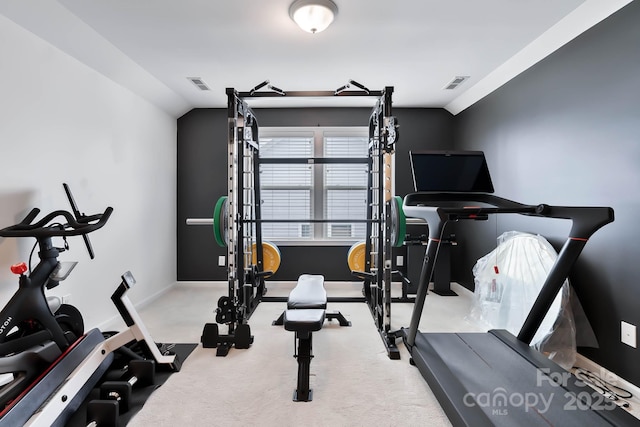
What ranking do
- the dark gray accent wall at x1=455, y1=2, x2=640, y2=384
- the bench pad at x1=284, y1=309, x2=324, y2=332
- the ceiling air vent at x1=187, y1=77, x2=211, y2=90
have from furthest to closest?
1. the ceiling air vent at x1=187, y1=77, x2=211, y2=90
2. the dark gray accent wall at x1=455, y1=2, x2=640, y2=384
3. the bench pad at x1=284, y1=309, x2=324, y2=332

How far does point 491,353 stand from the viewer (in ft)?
6.73

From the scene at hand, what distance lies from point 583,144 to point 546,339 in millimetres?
1448

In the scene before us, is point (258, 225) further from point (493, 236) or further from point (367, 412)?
point (493, 236)

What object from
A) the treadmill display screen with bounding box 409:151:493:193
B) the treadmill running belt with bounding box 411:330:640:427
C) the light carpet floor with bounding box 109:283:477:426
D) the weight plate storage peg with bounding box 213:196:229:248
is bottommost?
the light carpet floor with bounding box 109:283:477:426

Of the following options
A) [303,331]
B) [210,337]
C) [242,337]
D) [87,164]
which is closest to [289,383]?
[303,331]

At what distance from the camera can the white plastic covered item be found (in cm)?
219

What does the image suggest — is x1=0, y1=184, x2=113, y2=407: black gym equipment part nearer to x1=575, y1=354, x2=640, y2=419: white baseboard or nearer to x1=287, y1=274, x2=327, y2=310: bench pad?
x1=287, y1=274, x2=327, y2=310: bench pad

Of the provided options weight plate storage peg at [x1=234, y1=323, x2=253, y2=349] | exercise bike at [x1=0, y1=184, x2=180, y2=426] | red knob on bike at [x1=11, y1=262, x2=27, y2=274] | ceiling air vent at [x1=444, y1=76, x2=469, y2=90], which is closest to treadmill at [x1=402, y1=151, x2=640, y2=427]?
weight plate storage peg at [x1=234, y1=323, x2=253, y2=349]

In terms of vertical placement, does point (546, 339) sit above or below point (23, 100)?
below

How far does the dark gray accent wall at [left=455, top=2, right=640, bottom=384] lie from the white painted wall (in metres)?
3.95

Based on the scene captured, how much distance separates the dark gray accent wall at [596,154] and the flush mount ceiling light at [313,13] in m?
1.86

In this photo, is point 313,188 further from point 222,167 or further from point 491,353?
point 491,353

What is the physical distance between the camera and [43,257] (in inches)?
71.6

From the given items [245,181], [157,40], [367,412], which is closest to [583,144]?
[367,412]
